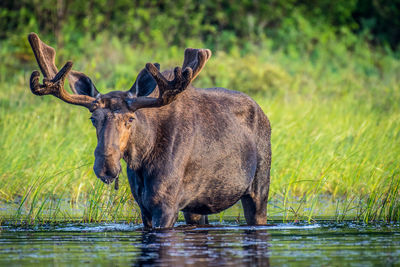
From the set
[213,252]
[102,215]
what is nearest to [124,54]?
[102,215]

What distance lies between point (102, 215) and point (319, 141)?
4.36m

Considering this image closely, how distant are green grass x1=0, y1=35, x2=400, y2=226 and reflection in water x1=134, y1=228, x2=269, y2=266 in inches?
58.9

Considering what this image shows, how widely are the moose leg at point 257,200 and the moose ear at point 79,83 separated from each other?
93.2 inches

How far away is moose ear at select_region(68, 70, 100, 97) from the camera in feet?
26.5

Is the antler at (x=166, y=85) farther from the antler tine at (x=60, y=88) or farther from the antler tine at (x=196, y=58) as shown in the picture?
the antler tine at (x=60, y=88)

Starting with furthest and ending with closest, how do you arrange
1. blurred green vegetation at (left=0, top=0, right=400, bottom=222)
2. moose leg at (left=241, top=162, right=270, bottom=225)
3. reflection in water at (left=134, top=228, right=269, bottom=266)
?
1. blurred green vegetation at (left=0, top=0, right=400, bottom=222)
2. moose leg at (left=241, top=162, right=270, bottom=225)
3. reflection in water at (left=134, top=228, right=269, bottom=266)

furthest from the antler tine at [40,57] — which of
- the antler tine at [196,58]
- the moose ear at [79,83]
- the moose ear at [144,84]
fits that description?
the antler tine at [196,58]

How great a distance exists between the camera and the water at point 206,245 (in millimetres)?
5980

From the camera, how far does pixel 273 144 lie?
12.0 meters

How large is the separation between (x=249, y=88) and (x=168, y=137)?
498 inches

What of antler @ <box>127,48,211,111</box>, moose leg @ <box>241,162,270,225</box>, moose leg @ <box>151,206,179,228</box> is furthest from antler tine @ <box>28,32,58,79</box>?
moose leg @ <box>241,162,270,225</box>

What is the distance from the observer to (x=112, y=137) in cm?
722

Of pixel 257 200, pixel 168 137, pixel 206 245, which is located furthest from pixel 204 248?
pixel 257 200

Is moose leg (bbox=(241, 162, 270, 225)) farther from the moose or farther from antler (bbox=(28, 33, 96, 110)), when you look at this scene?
antler (bbox=(28, 33, 96, 110))
